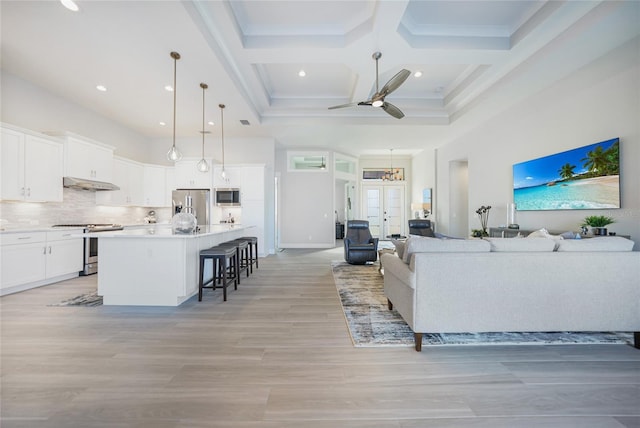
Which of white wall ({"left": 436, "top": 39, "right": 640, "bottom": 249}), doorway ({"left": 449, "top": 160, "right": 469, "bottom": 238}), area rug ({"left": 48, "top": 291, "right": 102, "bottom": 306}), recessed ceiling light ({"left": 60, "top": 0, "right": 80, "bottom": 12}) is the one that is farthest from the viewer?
doorway ({"left": 449, "top": 160, "right": 469, "bottom": 238})

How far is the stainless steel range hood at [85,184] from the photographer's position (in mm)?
4219

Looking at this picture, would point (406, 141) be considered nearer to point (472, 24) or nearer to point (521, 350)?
point (472, 24)

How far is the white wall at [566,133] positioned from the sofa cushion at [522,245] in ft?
5.94

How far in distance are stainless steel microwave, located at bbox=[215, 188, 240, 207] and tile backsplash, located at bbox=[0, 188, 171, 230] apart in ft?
6.80

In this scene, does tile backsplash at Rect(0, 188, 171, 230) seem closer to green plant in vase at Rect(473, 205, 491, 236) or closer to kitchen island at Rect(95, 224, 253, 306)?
kitchen island at Rect(95, 224, 253, 306)

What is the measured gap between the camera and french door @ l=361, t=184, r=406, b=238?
32.6 feet

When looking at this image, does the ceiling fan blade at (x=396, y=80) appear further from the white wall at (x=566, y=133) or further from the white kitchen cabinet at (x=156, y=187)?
the white kitchen cabinet at (x=156, y=187)

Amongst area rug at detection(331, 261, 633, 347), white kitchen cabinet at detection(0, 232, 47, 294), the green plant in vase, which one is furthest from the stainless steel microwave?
the green plant in vase

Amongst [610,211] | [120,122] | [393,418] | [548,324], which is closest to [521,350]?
[548,324]

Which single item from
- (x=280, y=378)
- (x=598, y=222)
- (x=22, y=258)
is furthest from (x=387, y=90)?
(x=22, y=258)

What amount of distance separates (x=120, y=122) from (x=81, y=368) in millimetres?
5767

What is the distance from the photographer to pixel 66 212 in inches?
178

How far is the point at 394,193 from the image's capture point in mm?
9992

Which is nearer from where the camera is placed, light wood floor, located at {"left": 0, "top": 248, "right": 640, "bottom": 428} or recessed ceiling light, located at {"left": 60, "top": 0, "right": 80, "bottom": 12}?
light wood floor, located at {"left": 0, "top": 248, "right": 640, "bottom": 428}
